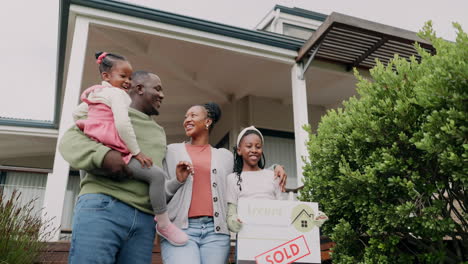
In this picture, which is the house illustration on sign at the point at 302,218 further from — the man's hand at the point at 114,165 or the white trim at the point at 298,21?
the white trim at the point at 298,21

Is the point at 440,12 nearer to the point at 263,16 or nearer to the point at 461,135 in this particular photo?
the point at 263,16

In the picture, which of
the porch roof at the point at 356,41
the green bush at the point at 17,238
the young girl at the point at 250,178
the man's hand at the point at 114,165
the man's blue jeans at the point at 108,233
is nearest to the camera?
the man's blue jeans at the point at 108,233

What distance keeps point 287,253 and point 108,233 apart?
1.08 meters

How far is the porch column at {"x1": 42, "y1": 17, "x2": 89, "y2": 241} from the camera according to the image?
466 cm

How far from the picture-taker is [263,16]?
35.3 feet

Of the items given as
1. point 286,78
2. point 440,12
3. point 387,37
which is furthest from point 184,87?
point 440,12

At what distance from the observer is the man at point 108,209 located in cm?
181

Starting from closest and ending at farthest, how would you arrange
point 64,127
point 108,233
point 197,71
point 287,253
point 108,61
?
point 108,233
point 108,61
point 287,253
point 64,127
point 197,71

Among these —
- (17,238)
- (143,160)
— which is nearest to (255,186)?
(143,160)

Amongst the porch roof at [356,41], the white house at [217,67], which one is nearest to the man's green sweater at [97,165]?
the white house at [217,67]

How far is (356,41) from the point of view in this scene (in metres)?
6.46

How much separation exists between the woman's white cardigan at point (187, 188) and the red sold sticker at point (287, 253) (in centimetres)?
28

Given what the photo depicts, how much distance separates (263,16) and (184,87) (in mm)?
3562

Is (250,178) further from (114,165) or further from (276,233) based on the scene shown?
(114,165)
